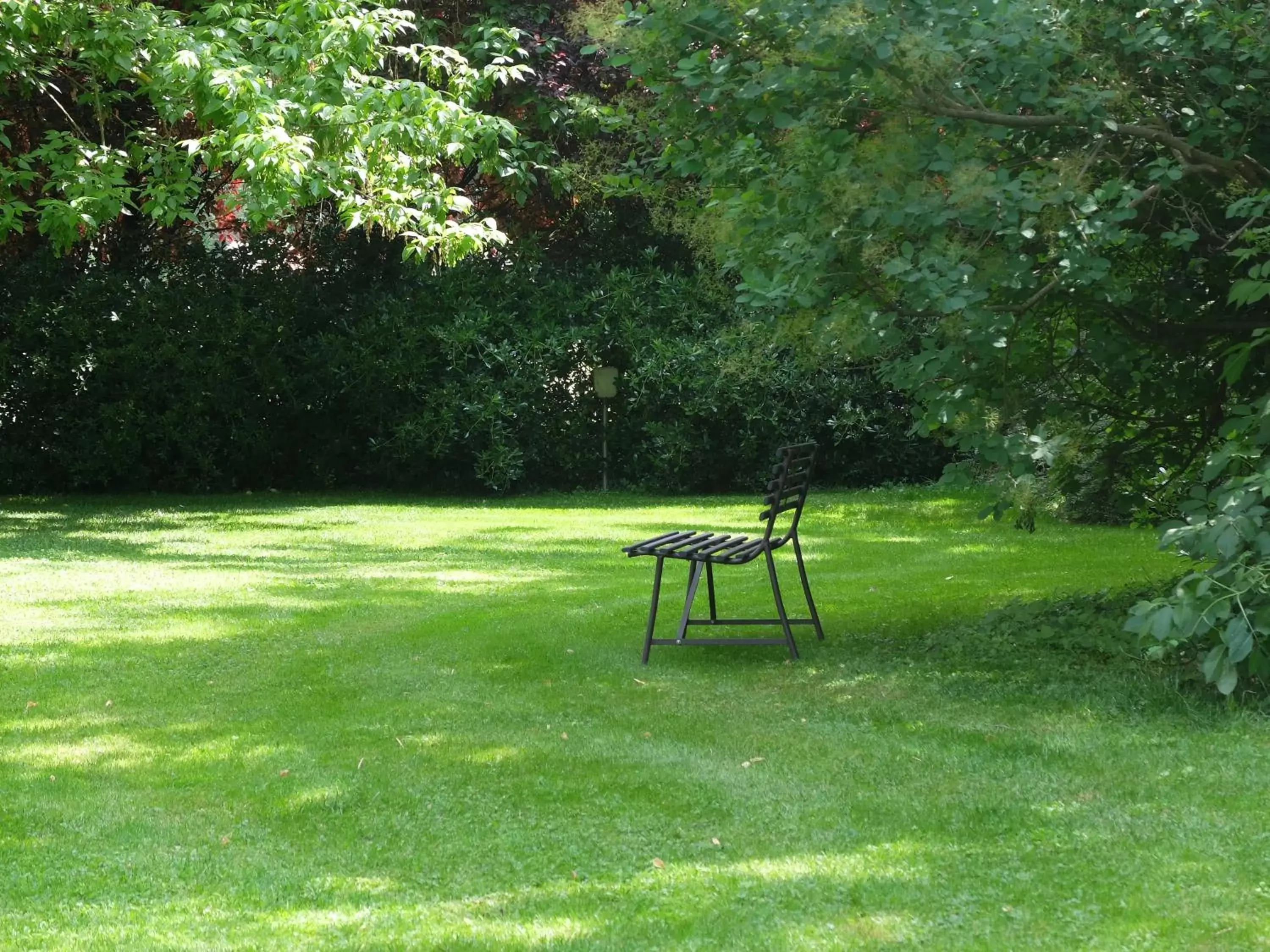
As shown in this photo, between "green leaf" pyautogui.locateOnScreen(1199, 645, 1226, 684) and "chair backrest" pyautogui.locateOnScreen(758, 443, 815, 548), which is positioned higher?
"chair backrest" pyautogui.locateOnScreen(758, 443, 815, 548)

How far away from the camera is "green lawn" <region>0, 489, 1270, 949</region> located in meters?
3.83

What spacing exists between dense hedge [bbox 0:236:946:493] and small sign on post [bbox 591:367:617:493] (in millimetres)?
81

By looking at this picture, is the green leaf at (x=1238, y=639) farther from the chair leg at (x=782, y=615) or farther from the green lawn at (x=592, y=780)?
the chair leg at (x=782, y=615)

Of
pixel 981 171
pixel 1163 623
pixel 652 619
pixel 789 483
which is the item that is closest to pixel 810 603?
pixel 789 483

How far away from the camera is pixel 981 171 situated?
5773mm

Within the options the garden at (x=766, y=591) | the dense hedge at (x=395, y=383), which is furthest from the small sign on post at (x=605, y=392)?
the garden at (x=766, y=591)

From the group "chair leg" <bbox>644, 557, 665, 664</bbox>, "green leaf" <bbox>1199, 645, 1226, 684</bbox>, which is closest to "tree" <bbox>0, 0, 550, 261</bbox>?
"chair leg" <bbox>644, 557, 665, 664</bbox>

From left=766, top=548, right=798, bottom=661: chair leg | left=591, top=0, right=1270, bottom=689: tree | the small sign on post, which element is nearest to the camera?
left=591, top=0, right=1270, bottom=689: tree

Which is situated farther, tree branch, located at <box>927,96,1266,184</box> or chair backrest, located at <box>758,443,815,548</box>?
chair backrest, located at <box>758,443,815,548</box>

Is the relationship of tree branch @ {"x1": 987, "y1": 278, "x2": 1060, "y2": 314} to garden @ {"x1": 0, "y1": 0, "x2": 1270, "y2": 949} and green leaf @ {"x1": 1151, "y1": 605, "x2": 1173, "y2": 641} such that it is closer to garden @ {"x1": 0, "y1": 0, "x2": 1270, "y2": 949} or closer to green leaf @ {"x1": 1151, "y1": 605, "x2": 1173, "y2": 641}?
garden @ {"x1": 0, "y1": 0, "x2": 1270, "y2": 949}

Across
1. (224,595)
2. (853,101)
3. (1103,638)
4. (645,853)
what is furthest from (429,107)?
(645,853)

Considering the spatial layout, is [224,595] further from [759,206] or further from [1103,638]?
[1103,638]

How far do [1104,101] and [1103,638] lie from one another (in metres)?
2.37

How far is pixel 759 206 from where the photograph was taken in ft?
21.4
